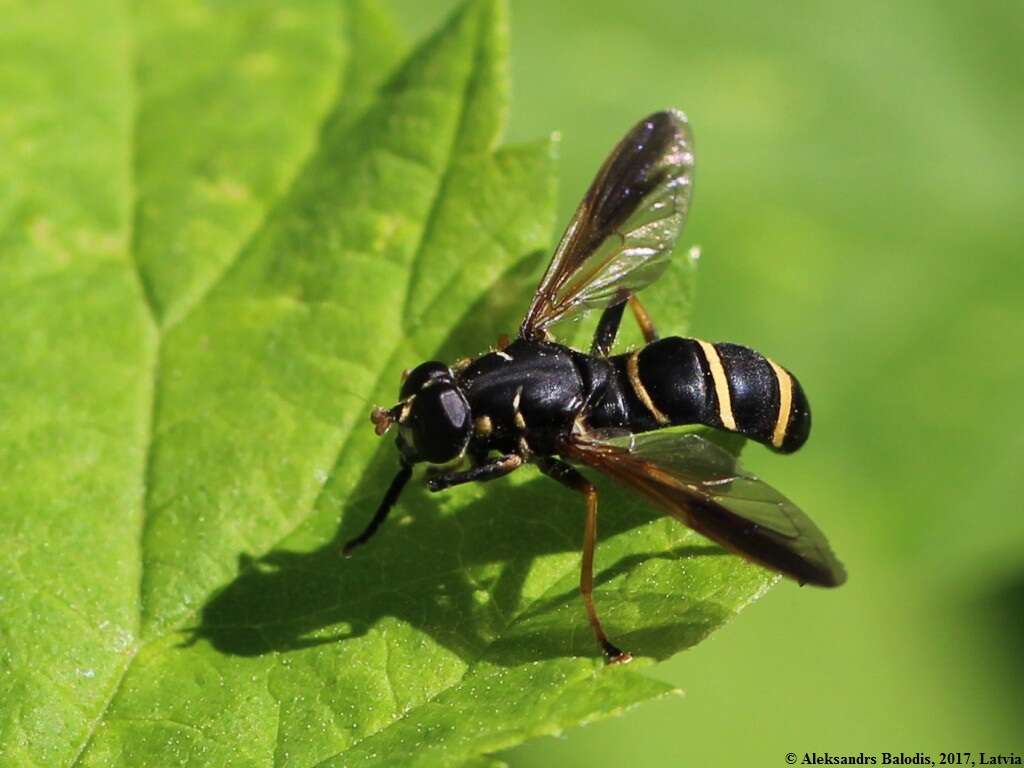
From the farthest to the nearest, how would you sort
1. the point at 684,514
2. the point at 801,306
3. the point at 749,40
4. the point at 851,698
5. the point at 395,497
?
the point at 749,40, the point at 801,306, the point at 851,698, the point at 395,497, the point at 684,514

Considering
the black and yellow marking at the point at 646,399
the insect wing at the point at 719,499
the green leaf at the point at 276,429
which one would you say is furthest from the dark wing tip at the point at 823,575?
the black and yellow marking at the point at 646,399

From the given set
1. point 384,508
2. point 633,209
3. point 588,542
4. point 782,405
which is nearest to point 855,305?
point 633,209

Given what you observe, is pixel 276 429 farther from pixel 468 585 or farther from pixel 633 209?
pixel 633 209

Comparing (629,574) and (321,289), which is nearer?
(629,574)

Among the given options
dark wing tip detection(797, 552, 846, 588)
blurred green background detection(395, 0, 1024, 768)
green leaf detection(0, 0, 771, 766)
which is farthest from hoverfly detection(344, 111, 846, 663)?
blurred green background detection(395, 0, 1024, 768)

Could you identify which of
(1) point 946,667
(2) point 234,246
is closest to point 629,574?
(2) point 234,246

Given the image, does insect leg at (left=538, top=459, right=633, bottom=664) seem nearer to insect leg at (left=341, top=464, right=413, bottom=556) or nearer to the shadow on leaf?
the shadow on leaf

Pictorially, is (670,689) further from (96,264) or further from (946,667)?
(946,667)
